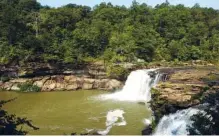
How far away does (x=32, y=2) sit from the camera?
72.9ft

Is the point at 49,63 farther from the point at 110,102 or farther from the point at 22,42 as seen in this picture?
the point at 110,102

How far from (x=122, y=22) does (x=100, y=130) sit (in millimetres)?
11839

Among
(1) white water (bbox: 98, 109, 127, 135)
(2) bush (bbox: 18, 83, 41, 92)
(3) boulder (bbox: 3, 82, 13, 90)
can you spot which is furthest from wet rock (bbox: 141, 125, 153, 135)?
(3) boulder (bbox: 3, 82, 13, 90)

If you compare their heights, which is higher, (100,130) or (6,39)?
(6,39)

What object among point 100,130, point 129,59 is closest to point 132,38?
point 129,59

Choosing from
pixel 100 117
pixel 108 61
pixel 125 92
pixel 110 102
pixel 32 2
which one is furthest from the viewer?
pixel 32 2

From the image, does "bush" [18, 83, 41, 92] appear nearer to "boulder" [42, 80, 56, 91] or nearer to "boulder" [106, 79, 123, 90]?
"boulder" [42, 80, 56, 91]

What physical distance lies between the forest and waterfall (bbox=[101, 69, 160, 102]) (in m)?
2.09

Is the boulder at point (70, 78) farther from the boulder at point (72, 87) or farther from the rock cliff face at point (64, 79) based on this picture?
the boulder at point (72, 87)

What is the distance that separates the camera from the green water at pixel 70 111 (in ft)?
26.6

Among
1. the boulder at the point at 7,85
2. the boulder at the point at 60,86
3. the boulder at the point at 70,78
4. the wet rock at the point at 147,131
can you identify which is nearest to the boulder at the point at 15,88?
the boulder at the point at 7,85

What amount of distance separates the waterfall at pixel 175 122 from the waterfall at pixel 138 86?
3.97 meters

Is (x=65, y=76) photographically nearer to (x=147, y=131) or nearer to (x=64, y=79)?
(x=64, y=79)

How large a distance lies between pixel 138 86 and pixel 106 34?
16.4 ft
